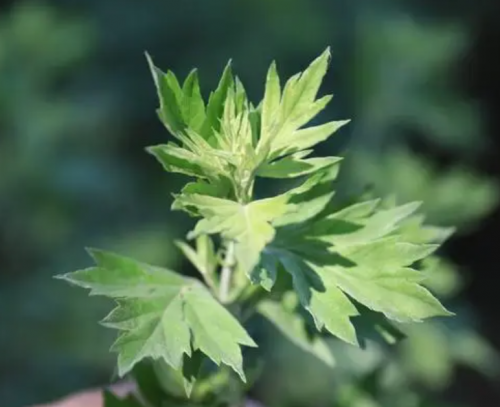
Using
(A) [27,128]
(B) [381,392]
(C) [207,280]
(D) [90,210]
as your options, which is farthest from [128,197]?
(C) [207,280]

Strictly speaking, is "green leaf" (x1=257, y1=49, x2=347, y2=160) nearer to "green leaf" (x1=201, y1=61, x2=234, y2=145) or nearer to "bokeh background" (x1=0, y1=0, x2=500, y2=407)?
"green leaf" (x1=201, y1=61, x2=234, y2=145)

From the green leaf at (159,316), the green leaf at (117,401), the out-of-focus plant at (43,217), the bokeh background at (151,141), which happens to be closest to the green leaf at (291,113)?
the green leaf at (159,316)

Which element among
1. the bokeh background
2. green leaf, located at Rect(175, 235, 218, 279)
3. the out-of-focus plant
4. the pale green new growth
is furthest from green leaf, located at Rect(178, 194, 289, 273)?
the out-of-focus plant

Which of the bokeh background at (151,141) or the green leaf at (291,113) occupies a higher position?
the green leaf at (291,113)

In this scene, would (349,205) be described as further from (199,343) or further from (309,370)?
(309,370)

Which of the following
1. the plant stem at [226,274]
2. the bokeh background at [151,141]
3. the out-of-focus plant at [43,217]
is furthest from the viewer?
the out-of-focus plant at [43,217]

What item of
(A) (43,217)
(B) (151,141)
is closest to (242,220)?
(A) (43,217)

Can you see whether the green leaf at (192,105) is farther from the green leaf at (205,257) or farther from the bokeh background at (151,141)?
the bokeh background at (151,141)
